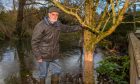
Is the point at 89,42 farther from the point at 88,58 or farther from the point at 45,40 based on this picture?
the point at 45,40

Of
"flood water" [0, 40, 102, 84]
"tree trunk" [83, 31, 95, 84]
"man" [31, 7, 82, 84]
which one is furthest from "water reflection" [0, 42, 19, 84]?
"man" [31, 7, 82, 84]

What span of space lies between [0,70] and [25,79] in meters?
2.31

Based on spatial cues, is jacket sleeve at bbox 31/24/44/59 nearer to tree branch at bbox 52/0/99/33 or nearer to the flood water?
tree branch at bbox 52/0/99/33

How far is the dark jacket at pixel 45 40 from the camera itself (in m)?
7.30

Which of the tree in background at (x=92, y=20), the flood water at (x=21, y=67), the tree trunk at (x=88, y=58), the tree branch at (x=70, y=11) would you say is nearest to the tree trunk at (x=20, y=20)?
the flood water at (x=21, y=67)

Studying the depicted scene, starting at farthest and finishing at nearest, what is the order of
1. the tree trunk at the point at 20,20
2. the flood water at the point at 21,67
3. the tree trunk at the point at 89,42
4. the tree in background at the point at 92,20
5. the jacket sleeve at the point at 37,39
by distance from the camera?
1. the tree trunk at the point at 20,20
2. the flood water at the point at 21,67
3. the tree trunk at the point at 89,42
4. the tree in background at the point at 92,20
5. the jacket sleeve at the point at 37,39

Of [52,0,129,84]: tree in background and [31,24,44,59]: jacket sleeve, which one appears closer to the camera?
[31,24,44,59]: jacket sleeve

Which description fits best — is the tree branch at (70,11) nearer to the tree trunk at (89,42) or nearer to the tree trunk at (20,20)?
the tree trunk at (89,42)

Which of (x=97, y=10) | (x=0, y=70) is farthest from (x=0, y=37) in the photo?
(x=97, y=10)

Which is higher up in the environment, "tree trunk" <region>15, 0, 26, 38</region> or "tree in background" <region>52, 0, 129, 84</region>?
"tree trunk" <region>15, 0, 26, 38</region>

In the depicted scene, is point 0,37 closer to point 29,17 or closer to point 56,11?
point 29,17

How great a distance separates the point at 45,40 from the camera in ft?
24.6

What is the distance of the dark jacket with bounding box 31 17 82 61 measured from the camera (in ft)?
24.0

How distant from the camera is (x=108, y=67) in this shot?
10016mm
